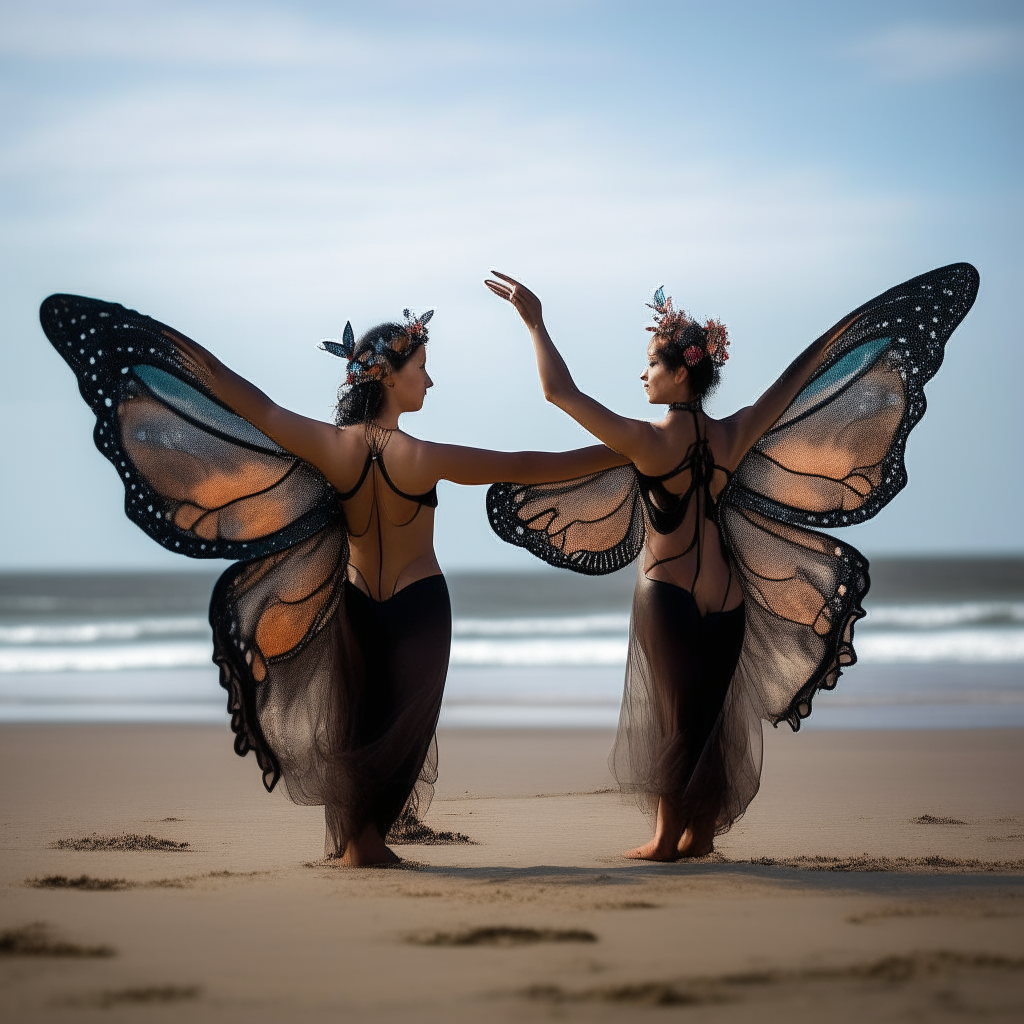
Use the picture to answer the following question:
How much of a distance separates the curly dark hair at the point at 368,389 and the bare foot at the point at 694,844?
2.04 m

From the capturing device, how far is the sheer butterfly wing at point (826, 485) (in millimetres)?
5672

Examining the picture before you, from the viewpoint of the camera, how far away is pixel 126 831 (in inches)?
242

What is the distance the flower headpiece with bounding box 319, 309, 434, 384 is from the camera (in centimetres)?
530

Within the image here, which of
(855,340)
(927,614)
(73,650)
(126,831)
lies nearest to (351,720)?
(126,831)

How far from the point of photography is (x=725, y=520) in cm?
562

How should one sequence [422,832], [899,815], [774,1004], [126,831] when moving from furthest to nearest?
[899,815]
[126,831]
[422,832]
[774,1004]

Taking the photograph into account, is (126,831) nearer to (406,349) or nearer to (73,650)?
(406,349)

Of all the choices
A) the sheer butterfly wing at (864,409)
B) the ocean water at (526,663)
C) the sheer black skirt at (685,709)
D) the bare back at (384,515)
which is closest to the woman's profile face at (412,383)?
the bare back at (384,515)

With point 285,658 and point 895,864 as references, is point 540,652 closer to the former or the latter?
point 895,864

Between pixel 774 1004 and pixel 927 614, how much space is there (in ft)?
90.9

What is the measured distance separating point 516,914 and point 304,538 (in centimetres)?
176

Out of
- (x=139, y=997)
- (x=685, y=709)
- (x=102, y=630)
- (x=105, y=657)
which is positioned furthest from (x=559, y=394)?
(x=102, y=630)

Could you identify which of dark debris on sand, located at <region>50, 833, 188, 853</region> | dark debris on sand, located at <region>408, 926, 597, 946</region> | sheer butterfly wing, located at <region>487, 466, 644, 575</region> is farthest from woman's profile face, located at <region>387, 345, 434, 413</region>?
dark debris on sand, located at <region>408, 926, 597, 946</region>

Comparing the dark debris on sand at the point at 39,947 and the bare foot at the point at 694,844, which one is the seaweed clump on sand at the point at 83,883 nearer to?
the dark debris on sand at the point at 39,947
